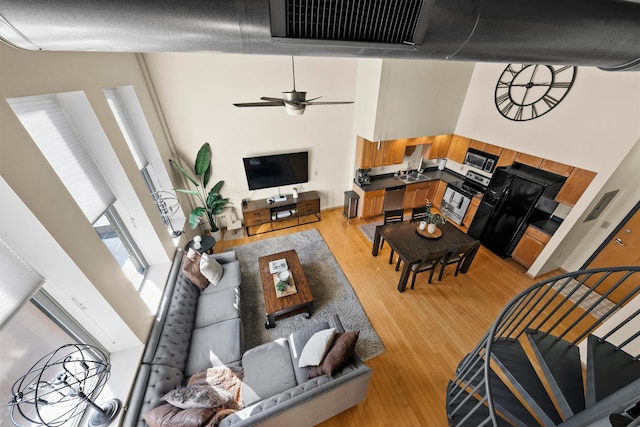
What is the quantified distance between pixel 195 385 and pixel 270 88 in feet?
13.8

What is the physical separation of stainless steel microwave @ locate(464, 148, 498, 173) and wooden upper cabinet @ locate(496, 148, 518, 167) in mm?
90

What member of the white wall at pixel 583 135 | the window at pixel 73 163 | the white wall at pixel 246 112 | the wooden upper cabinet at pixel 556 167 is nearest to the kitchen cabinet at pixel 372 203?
the white wall at pixel 246 112

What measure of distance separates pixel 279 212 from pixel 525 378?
4230mm

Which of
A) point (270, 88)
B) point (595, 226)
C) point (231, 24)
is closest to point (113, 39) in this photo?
point (231, 24)

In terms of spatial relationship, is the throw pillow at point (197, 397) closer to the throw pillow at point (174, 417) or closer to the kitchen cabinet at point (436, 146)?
the throw pillow at point (174, 417)

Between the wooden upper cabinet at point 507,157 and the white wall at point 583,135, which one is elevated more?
the white wall at point 583,135

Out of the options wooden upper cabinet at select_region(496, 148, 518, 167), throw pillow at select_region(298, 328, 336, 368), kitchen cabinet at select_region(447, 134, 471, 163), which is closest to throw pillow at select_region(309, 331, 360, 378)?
throw pillow at select_region(298, 328, 336, 368)

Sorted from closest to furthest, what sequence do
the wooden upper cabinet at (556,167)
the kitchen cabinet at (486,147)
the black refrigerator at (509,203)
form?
the wooden upper cabinet at (556,167), the black refrigerator at (509,203), the kitchen cabinet at (486,147)

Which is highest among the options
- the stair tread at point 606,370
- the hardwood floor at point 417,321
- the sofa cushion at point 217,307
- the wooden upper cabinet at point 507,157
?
the wooden upper cabinet at point 507,157

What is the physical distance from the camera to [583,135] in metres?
2.94

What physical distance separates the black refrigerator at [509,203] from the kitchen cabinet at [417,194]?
4.14 ft

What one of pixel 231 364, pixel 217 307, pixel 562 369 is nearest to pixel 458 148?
pixel 562 369

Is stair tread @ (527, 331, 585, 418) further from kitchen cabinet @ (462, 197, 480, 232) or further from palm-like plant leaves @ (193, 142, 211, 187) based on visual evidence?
palm-like plant leaves @ (193, 142, 211, 187)

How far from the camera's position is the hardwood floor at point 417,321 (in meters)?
2.34
